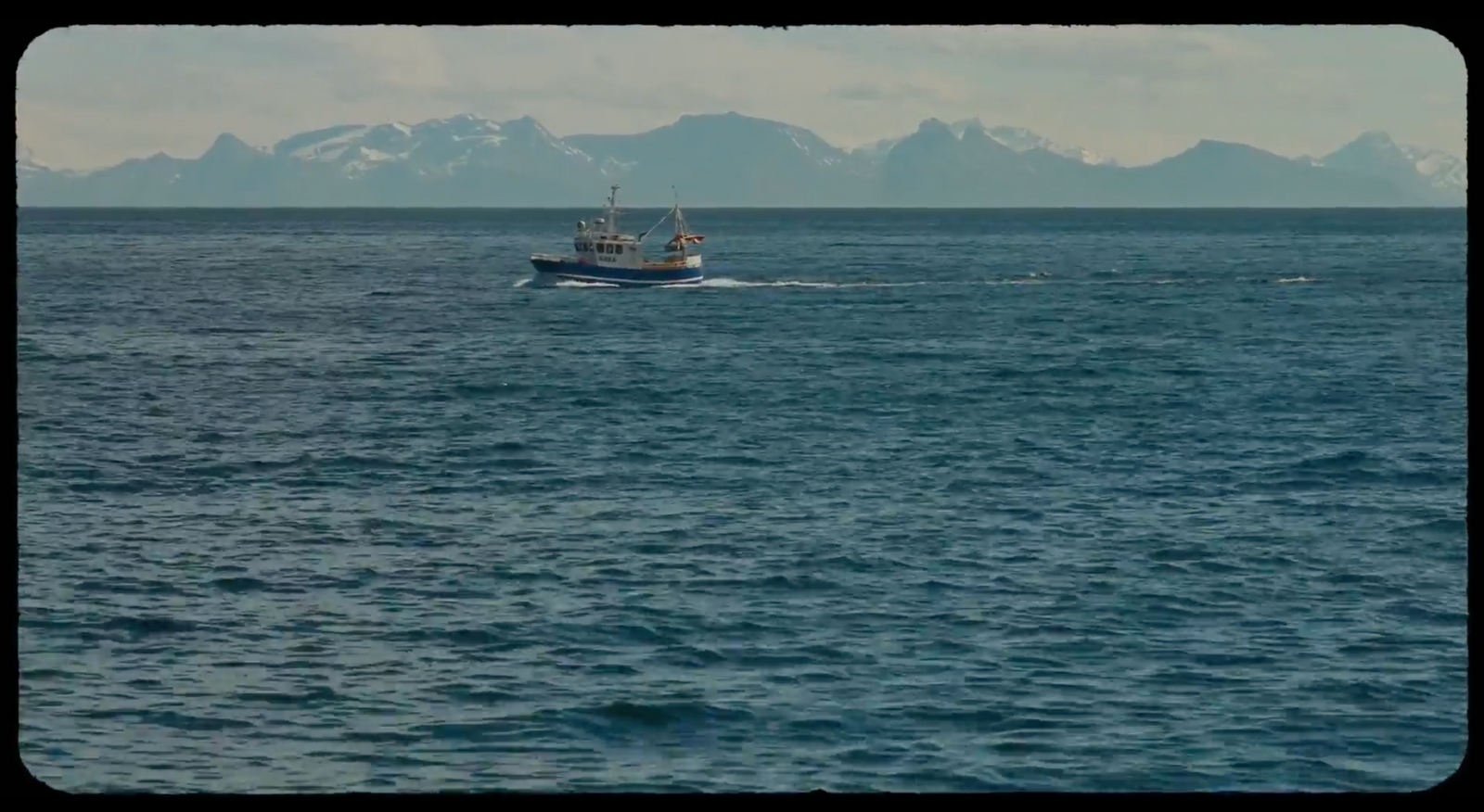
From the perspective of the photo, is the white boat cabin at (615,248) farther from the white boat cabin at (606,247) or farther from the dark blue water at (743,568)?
the dark blue water at (743,568)

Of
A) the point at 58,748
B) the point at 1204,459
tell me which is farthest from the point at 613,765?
the point at 1204,459

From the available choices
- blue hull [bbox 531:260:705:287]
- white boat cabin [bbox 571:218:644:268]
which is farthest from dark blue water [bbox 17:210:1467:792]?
white boat cabin [bbox 571:218:644:268]

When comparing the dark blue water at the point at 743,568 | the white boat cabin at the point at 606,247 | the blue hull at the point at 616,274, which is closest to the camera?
the dark blue water at the point at 743,568

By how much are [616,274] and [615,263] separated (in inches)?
27.1

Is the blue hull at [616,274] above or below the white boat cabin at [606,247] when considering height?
below

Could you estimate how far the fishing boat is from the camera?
10862 centimetres

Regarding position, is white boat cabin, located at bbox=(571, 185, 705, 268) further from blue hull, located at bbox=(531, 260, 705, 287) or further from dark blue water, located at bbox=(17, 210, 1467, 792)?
dark blue water, located at bbox=(17, 210, 1467, 792)

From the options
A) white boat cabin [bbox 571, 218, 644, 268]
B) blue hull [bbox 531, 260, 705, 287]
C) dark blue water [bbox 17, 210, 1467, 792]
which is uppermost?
white boat cabin [bbox 571, 218, 644, 268]

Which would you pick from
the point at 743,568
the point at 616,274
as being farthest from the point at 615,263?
the point at 743,568

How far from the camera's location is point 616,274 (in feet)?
359

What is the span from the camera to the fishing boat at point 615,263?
108625mm

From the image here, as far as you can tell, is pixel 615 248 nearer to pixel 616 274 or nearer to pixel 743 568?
pixel 616 274

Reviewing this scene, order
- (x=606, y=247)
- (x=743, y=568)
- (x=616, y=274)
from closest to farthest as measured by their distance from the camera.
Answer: (x=743, y=568) < (x=616, y=274) < (x=606, y=247)

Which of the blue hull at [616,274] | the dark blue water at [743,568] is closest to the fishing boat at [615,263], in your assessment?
the blue hull at [616,274]
